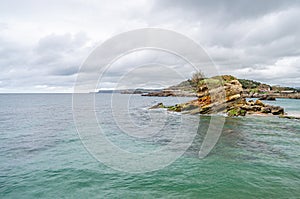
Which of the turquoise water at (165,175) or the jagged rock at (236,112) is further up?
the jagged rock at (236,112)

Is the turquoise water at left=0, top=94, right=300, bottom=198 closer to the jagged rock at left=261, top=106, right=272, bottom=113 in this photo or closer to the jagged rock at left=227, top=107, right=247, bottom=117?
the jagged rock at left=227, top=107, right=247, bottom=117

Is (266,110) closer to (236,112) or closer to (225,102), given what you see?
(236,112)

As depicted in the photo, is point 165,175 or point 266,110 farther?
point 266,110

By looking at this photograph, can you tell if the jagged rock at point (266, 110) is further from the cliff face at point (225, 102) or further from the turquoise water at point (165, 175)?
the turquoise water at point (165, 175)

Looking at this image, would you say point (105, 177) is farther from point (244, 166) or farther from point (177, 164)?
point (244, 166)

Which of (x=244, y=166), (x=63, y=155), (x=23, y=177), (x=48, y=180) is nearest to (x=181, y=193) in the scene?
(x=244, y=166)

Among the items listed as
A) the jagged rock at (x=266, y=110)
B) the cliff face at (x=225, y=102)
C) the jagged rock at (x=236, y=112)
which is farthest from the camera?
the jagged rock at (x=266, y=110)

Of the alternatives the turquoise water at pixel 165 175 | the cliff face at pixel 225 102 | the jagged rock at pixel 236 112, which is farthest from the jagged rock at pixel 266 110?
the turquoise water at pixel 165 175

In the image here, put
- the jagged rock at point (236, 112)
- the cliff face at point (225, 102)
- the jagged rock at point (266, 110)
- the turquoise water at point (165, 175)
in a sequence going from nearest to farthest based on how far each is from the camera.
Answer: the turquoise water at point (165, 175) → the jagged rock at point (236, 112) → the cliff face at point (225, 102) → the jagged rock at point (266, 110)

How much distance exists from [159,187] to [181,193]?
53.1 inches

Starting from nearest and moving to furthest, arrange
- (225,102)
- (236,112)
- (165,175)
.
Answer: (165,175) → (236,112) → (225,102)

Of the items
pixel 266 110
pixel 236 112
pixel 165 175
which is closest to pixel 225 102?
pixel 236 112

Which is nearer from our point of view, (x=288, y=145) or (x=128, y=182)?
(x=128, y=182)

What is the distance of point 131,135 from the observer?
26422 millimetres
